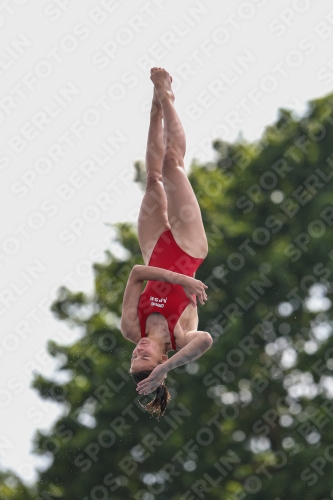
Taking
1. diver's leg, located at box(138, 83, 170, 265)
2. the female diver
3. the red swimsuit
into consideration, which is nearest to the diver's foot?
the female diver

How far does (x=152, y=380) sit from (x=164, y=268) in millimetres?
1271


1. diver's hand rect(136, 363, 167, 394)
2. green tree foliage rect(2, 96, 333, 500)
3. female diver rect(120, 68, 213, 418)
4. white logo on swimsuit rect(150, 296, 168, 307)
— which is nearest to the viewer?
diver's hand rect(136, 363, 167, 394)

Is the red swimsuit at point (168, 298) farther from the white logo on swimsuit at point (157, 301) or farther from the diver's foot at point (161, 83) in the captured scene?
the diver's foot at point (161, 83)

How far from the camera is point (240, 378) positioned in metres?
17.1

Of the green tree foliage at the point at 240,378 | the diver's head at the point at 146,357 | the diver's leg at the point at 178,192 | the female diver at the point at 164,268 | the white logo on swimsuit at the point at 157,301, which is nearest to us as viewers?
the female diver at the point at 164,268

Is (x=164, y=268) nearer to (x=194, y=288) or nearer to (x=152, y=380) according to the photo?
(x=194, y=288)

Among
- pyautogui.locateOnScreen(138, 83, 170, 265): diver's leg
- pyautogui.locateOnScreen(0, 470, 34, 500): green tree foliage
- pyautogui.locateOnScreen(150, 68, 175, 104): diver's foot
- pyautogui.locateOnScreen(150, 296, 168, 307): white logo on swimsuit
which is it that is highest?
pyautogui.locateOnScreen(150, 68, 175, 104): diver's foot

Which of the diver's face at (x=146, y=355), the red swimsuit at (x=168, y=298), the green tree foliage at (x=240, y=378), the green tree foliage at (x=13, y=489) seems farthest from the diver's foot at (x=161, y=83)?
the green tree foliage at (x=13, y=489)

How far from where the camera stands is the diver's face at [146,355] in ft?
27.3

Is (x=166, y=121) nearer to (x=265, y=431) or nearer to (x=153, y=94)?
(x=153, y=94)

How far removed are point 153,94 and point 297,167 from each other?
8927 millimetres

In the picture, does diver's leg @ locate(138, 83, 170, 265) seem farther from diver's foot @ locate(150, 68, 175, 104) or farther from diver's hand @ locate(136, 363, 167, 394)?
diver's hand @ locate(136, 363, 167, 394)

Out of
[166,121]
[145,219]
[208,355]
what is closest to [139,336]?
[145,219]

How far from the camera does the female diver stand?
8.16m
